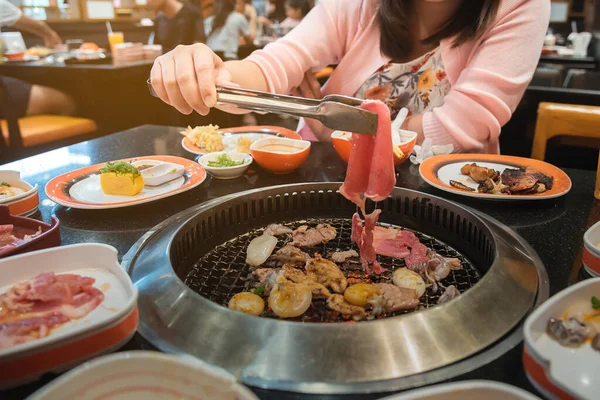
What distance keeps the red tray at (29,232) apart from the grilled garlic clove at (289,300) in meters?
0.64

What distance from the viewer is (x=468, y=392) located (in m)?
0.75

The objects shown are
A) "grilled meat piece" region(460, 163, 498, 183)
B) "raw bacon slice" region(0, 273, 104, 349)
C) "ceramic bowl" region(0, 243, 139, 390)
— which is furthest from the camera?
"grilled meat piece" region(460, 163, 498, 183)

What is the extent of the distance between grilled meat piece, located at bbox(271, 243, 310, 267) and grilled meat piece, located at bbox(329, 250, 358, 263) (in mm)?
89

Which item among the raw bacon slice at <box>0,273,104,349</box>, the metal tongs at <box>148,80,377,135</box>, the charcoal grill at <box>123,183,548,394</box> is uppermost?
the metal tongs at <box>148,80,377,135</box>

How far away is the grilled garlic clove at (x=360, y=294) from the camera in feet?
4.25

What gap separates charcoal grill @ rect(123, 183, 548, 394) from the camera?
36.2 inches

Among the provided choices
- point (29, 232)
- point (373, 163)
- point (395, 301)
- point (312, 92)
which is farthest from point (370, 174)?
point (312, 92)

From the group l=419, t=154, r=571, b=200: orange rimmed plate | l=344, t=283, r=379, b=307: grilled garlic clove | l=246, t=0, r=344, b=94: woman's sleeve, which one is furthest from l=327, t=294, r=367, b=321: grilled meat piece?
l=246, t=0, r=344, b=94: woman's sleeve

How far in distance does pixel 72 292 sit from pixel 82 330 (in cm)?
21

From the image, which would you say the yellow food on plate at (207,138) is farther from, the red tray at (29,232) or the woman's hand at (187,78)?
the red tray at (29,232)

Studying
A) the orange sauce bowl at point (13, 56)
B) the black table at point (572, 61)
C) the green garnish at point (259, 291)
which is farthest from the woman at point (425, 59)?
the black table at point (572, 61)

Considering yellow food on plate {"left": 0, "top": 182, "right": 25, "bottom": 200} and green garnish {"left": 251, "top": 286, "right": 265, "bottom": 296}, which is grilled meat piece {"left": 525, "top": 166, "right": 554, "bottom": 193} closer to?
green garnish {"left": 251, "top": 286, "right": 265, "bottom": 296}

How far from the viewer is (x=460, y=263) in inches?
60.7

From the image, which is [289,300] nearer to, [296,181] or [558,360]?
[558,360]
